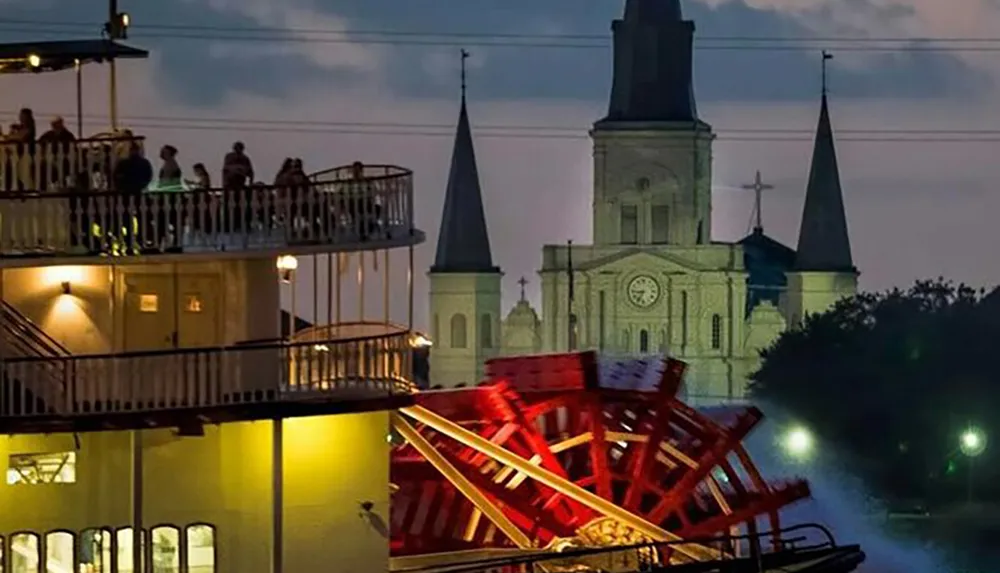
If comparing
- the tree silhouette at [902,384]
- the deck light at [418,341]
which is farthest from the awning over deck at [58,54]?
the tree silhouette at [902,384]

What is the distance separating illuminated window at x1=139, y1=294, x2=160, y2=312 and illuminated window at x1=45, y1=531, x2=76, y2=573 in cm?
178

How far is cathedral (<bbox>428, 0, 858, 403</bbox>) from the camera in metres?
141

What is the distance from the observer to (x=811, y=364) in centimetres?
9125

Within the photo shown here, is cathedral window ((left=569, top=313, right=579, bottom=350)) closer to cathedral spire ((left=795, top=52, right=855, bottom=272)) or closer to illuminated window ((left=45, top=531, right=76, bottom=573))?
cathedral spire ((left=795, top=52, right=855, bottom=272))

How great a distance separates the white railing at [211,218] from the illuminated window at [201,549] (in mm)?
2055

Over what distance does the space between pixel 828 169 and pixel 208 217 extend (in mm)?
115864

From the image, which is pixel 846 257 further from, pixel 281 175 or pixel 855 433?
pixel 281 175

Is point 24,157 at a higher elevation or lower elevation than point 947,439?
higher

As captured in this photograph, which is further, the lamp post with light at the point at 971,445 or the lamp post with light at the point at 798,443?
the lamp post with light at the point at 798,443

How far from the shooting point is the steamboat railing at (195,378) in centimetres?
2552

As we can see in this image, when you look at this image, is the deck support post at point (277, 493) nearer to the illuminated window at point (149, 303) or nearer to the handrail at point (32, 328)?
the illuminated window at point (149, 303)

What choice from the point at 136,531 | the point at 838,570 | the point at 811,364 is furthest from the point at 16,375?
the point at 811,364

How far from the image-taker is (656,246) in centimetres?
14600

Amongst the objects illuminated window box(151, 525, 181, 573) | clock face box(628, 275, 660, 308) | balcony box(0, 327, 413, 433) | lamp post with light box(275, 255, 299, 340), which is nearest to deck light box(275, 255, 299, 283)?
lamp post with light box(275, 255, 299, 340)
